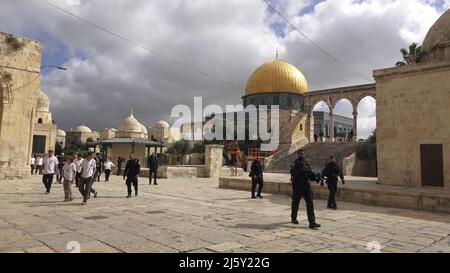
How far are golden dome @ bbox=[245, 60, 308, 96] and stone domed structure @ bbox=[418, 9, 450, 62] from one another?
20.3m

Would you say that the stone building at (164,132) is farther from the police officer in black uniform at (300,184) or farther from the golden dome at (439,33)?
the police officer in black uniform at (300,184)

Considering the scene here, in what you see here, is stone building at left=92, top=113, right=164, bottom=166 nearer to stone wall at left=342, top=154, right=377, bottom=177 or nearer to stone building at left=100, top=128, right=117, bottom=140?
stone wall at left=342, top=154, right=377, bottom=177

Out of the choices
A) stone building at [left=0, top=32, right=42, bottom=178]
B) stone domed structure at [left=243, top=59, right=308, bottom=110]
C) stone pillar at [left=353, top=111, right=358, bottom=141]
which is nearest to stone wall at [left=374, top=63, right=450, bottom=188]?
stone building at [left=0, top=32, right=42, bottom=178]

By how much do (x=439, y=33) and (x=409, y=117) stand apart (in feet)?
15.2

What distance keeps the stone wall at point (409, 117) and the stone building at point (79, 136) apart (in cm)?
5727

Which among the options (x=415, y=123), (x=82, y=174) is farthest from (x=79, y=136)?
(x=415, y=123)

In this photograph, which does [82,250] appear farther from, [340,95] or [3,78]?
[340,95]

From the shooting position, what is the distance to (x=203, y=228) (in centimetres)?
527

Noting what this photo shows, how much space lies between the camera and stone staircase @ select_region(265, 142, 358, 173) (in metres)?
23.2

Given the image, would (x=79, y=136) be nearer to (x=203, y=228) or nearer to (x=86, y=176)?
(x=86, y=176)

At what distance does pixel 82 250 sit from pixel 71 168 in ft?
16.8

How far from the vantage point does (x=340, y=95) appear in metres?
29.4
